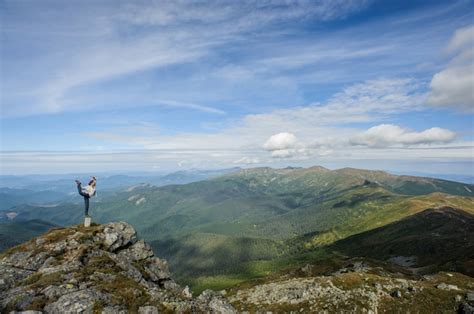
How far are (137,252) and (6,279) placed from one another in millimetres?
21055

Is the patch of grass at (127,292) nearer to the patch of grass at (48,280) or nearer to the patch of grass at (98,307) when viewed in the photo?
the patch of grass at (98,307)

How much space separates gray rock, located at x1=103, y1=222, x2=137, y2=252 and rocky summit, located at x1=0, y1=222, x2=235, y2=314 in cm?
15

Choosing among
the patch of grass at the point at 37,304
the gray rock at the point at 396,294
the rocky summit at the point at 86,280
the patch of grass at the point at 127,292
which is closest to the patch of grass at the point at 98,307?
the rocky summit at the point at 86,280

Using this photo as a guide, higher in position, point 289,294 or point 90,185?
point 90,185

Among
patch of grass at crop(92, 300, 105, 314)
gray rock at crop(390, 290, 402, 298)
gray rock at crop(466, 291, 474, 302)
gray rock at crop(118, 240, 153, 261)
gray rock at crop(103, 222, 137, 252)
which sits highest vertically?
patch of grass at crop(92, 300, 105, 314)

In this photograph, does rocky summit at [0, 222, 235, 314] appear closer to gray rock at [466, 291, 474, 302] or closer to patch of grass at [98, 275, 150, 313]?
patch of grass at [98, 275, 150, 313]

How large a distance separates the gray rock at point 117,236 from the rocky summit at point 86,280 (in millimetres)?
153

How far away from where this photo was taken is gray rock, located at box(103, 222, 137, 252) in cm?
4860

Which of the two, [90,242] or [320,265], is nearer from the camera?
[90,242]

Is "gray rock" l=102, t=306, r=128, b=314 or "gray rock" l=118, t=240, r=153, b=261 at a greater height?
"gray rock" l=102, t=306, r=128, b=314

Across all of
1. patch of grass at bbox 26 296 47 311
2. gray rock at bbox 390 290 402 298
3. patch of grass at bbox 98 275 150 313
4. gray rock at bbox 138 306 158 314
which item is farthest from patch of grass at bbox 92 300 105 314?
gray rock at bbox 390 290 402 298

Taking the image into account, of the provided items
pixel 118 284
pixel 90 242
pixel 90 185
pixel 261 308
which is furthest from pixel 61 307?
pixel 261 308

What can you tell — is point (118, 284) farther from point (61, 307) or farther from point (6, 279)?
point (6, 279)

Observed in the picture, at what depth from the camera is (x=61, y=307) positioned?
79.6ft
